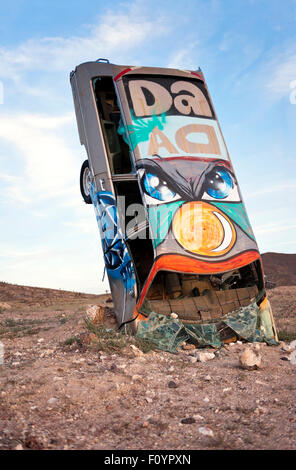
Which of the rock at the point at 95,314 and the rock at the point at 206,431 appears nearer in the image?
the rock at the point at 206,431

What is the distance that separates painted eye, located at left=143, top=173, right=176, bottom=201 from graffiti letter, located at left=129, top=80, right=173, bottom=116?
5.53 ft

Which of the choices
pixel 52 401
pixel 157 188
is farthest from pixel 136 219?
pixel 52 401

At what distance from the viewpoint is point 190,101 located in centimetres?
923

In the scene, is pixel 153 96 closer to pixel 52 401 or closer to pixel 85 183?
pixel 85 183

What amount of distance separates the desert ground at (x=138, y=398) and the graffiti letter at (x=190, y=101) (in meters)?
5.33

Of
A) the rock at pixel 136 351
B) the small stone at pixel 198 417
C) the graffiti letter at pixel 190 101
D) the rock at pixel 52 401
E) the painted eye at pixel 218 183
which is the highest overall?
the graffiti letter at pixel 190 101

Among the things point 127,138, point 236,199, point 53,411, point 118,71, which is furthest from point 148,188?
point 53,411

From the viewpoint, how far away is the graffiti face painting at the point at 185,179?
7.45 metres

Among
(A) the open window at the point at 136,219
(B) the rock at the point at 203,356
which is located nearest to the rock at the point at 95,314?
(A) the open window at the point at 136,219

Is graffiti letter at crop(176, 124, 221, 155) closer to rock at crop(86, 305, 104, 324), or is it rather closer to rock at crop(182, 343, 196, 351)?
rock at crop(86, 305, 104, 324)

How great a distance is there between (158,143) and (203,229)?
217cm

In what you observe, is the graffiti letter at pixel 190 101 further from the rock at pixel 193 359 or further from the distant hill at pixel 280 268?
the distant hill at pixel 280 268
